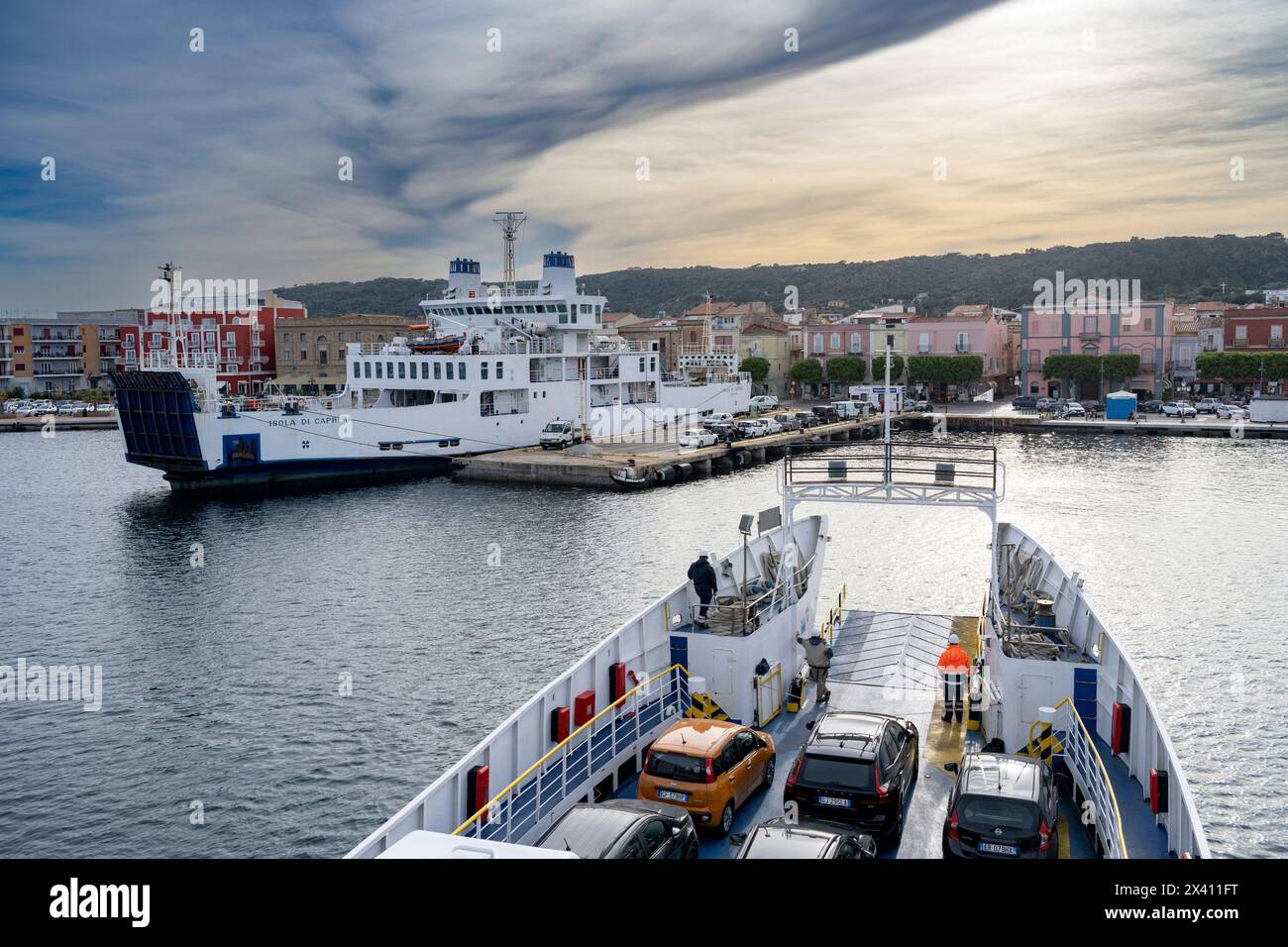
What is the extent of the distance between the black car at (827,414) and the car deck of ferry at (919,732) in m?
57.4

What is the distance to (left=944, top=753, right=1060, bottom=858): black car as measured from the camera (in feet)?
30.5

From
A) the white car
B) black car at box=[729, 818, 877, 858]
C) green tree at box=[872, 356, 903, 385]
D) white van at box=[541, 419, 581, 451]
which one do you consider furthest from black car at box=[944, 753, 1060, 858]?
green tree at box=[872, 356, 903, 385]

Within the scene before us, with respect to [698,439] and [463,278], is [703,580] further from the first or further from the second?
[463,278]

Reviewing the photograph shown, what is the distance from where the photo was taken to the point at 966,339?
316ft

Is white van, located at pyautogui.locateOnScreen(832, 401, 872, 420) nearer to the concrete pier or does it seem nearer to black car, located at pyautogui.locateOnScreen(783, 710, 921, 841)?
the concrete pier

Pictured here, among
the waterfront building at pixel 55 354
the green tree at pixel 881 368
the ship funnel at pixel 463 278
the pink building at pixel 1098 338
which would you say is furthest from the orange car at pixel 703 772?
the waterfront building at pixel 55 354

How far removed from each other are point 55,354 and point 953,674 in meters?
131

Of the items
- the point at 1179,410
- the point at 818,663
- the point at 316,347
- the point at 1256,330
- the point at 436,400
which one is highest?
the point at 316,347

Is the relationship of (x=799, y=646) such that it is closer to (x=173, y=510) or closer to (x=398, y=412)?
(x=173, y=510)

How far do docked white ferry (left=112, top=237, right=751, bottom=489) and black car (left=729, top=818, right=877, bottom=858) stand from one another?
4743 centimetres

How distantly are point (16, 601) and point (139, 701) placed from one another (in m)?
11.3

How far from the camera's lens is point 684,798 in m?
10.7

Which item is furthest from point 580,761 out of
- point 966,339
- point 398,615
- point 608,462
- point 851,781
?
point 966,339
